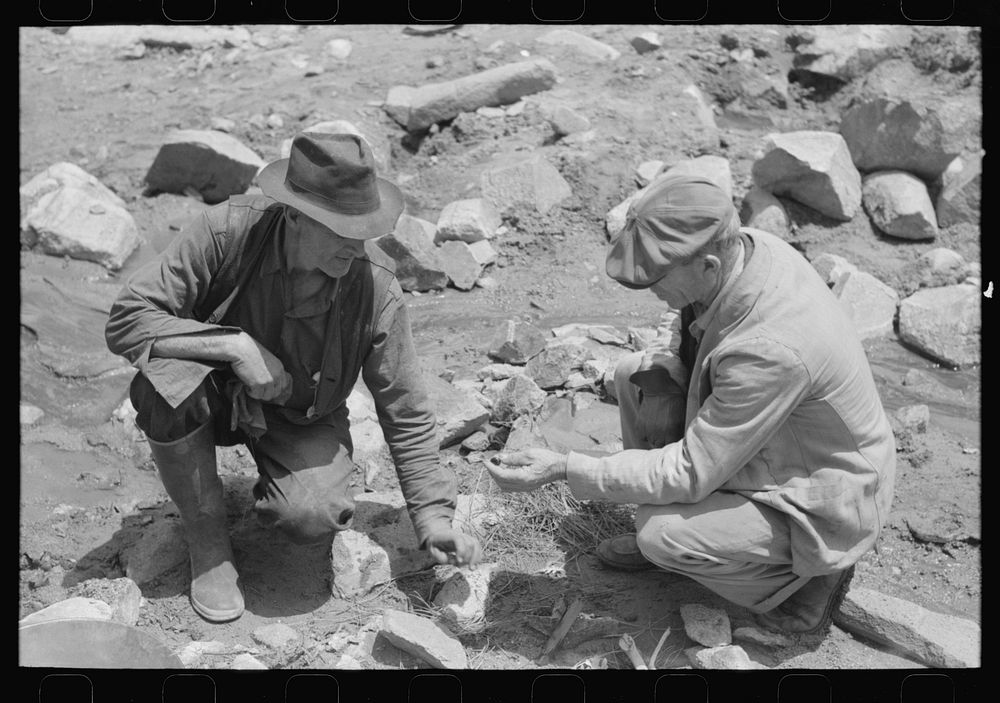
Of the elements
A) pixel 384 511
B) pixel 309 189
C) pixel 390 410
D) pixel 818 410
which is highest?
pixel 309 189

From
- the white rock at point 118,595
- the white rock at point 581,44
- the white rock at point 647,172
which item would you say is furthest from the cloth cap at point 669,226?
the white rock at point 581,44

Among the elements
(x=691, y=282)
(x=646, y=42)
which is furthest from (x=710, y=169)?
(x=691, y=282)

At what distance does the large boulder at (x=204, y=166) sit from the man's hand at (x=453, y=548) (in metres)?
4.30

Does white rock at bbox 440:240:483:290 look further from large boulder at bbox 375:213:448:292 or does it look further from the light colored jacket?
the light colored jacket

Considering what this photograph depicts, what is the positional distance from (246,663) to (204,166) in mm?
4522

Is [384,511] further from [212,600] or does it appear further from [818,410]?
[818,410]

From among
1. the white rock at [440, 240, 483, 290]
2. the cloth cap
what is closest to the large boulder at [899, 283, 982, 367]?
the white rock at [440, 240, 483, 290]

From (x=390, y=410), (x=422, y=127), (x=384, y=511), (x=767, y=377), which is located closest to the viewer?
(x=767, y=377)

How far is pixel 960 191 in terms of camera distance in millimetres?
6520

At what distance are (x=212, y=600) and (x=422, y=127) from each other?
4924mm

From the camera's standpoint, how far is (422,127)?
25.6ft

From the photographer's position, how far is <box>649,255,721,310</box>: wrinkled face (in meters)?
3.17

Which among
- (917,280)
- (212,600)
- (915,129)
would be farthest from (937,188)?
(212,600)

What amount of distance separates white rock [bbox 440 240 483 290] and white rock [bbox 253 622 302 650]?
3.03 metres
